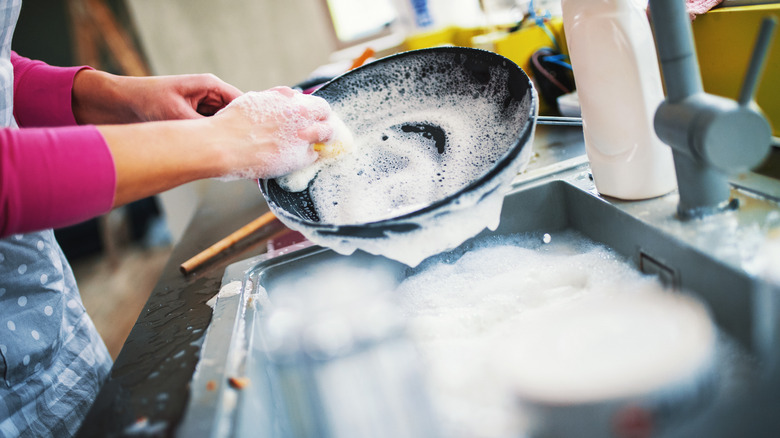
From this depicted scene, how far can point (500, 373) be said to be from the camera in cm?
60

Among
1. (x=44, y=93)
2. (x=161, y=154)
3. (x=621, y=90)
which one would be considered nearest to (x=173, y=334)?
(x=161, y=154)

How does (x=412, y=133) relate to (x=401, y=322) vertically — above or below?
above

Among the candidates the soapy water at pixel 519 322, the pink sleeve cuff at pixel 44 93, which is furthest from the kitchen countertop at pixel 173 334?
the pink sleeve cuff at pixel 44 93

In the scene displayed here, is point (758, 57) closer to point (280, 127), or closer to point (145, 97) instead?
point (280, 127)

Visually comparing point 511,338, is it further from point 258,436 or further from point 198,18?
point 198,18

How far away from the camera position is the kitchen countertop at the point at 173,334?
1.78ft

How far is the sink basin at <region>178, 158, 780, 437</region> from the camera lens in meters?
0.51

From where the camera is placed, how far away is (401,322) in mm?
748

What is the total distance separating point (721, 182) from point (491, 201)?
0.88 feet

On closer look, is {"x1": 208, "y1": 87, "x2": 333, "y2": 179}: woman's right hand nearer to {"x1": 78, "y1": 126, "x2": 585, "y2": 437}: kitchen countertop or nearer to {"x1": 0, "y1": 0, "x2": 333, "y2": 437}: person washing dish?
{"x1": 0, "y1": 0, "x2": 333, "y2": 437}: person washing dish

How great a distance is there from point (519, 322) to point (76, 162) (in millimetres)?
539

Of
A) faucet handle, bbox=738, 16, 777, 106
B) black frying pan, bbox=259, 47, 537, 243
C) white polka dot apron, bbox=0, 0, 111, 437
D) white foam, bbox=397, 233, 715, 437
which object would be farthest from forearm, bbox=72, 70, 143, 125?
faucet handle, bbox=738, 16, 777, 106

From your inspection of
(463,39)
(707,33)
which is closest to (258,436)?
(707,33)

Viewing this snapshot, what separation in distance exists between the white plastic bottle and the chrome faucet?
8 centimetres
